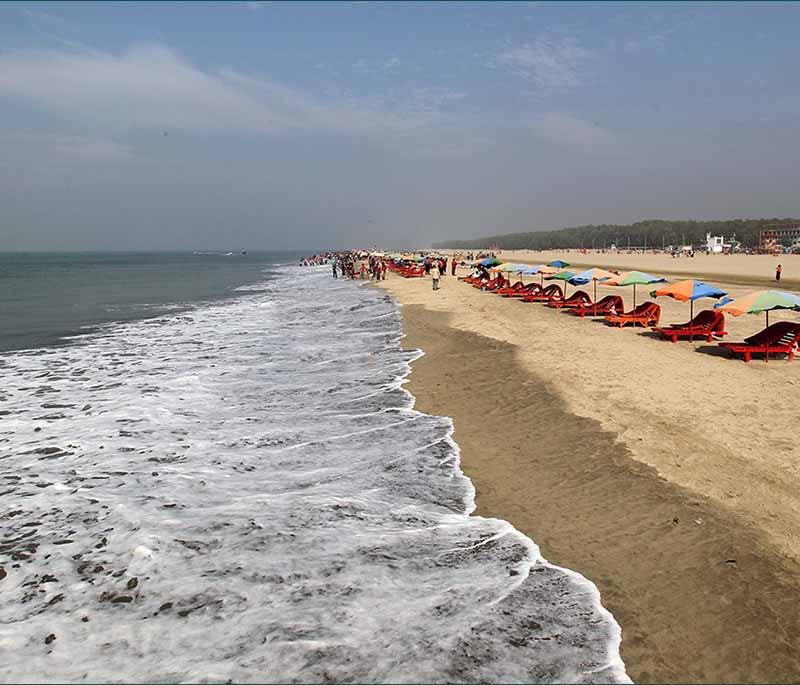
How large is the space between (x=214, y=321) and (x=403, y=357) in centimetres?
1136

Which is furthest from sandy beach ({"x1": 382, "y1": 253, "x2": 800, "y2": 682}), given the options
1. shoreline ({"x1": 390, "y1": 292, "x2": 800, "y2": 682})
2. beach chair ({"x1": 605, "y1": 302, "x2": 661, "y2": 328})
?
beach chair ({"x1": 605, "y1": 302, "x2": 661, "y2": 328})

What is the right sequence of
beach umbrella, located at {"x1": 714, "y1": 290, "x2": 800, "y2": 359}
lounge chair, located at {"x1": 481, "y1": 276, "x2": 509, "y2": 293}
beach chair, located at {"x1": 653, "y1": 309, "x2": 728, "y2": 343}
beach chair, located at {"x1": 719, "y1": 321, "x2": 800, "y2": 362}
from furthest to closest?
lounge chair, located at {"x1": 481, "y1": 276, "x2": 509, "y2": 293} < beach chair, located at {"x1": 653, "y1": 309, "x2": 728, "y2": 343} < beach chair, located at {"x1": 719, "y1": 321, "x2": 800, "y2": 362} < beach umbrella, located at {"x1": 714, "y1": 290, "x2": 800, "y2": 359}

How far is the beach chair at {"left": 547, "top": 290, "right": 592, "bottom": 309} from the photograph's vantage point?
20453mm

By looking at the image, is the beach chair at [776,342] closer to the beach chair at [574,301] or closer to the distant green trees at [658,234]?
the beach chair at [574,301]

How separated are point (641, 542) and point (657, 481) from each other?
1318 mm

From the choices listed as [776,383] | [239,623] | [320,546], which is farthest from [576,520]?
[776,383]

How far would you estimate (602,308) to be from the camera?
19.4m

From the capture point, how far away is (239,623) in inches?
159

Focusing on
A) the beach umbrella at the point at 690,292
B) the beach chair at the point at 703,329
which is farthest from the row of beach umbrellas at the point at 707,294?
the beach chair at the point at 703,329

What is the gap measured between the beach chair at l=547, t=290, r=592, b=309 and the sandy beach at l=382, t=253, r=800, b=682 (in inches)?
300

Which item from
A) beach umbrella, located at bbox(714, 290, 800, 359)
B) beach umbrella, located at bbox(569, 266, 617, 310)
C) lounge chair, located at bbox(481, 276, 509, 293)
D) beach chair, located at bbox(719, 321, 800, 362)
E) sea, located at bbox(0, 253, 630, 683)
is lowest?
sea, located at bbox(0, 253, 630, 683)

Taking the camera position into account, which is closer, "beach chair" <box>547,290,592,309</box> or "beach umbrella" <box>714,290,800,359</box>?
"beach umbrella" <box>714,290,800,359</box>

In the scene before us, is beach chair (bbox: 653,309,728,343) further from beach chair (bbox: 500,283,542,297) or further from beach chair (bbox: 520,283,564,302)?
beach chair (bbox: 500,283,542,297)

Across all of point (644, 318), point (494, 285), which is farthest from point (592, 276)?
point (494, 285)
